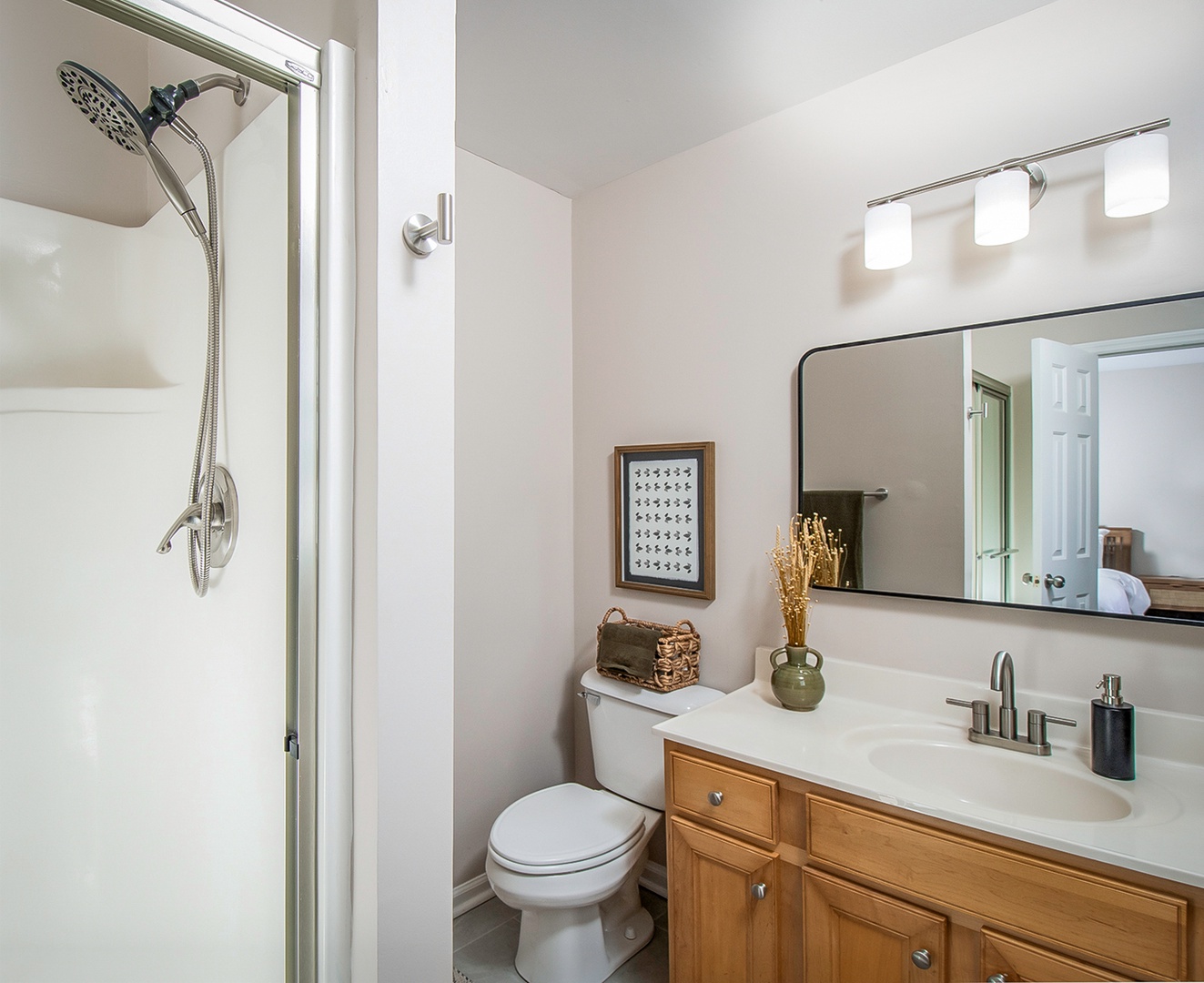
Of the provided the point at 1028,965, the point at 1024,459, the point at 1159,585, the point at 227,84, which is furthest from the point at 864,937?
the point at 227,84

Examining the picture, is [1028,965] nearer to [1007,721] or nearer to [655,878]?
[1007,721]

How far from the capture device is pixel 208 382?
3.79 feet

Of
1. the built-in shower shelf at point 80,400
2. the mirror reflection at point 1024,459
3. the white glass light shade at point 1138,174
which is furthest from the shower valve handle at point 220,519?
the white glass light shade at point 1138,174

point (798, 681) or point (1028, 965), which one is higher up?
point (798, 681)

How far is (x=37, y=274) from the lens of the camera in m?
1.37

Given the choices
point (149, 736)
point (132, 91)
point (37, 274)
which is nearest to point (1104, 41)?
point (132, 91)

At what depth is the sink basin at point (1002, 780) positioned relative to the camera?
126 cm

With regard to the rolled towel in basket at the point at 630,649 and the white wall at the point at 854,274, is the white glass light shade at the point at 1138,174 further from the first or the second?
the rolled towel in basket at the point at 630,649

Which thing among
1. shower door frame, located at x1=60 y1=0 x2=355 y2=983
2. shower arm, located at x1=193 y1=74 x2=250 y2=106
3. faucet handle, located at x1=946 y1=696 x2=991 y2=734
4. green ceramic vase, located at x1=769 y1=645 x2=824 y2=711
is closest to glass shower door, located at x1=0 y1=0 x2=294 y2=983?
shower arm, located at x1=193 y1=74 x2=250 y2=106

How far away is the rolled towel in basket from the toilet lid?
1.22 feet

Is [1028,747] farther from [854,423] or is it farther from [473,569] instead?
[473,569]

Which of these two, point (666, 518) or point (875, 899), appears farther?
point (666, 518)

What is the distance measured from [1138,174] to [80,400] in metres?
2.16

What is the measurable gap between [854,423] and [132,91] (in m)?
1.65
